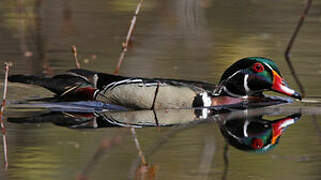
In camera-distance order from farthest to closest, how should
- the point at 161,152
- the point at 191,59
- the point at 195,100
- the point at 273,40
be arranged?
the point at 273,40, the point at 191,59, the point at 195,100, the point at 161,152

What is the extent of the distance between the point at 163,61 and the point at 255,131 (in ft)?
13.0

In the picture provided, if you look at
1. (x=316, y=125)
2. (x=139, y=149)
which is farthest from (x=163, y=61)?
(x=139, y=149)

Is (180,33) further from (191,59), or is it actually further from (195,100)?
(195,100)

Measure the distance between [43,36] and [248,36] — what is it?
11.0 ft

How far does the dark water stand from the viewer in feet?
24.2

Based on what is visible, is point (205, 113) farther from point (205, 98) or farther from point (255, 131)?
point (255, 131)

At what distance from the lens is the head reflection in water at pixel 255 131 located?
8.37 m

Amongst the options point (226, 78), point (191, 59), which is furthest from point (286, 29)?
point (226, 78)

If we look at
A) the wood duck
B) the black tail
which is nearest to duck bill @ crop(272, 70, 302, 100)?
the wood duck

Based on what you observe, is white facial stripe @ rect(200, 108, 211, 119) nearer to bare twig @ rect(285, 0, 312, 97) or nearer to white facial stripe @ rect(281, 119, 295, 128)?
white facial stripe @ rect(281, 119, 295, 128)

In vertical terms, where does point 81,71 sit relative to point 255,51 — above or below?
above

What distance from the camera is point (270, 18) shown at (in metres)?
18.4

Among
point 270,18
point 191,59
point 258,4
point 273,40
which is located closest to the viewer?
point 191,59

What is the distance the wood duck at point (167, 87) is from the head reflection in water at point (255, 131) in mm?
523
